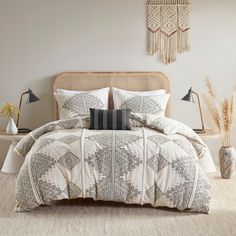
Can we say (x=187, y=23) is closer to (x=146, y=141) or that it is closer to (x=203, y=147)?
(x=203, y=147)

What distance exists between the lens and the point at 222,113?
5.41 m

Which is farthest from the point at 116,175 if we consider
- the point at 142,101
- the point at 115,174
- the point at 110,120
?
the point at 142,101

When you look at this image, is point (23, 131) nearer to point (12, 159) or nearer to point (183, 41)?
point (12, 159)

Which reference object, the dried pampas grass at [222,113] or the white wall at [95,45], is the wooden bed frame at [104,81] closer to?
the white wall at [95,45]

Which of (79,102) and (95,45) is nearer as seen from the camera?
(79,102)

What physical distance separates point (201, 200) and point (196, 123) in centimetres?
194

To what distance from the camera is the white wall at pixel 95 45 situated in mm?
5789

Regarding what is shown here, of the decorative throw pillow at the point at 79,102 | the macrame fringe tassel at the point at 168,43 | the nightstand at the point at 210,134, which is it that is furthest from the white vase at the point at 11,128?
the nightstand at the point at 210,134

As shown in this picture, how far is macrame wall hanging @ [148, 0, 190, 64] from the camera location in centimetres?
578

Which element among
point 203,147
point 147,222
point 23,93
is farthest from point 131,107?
point 147,222

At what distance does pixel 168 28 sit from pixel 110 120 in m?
1.52

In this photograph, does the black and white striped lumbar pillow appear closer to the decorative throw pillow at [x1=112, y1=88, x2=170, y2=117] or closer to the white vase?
the decorative throw pillow at [x1=112, y1=88, x2=170, y2=117]

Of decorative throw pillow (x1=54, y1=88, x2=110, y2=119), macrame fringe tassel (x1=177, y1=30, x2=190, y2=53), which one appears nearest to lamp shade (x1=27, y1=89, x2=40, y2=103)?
decorative throw pillow (x1=54, y1=88, x2=110, y2=119)

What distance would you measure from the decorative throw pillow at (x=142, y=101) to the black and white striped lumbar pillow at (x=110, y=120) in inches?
19.0
